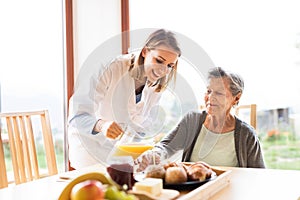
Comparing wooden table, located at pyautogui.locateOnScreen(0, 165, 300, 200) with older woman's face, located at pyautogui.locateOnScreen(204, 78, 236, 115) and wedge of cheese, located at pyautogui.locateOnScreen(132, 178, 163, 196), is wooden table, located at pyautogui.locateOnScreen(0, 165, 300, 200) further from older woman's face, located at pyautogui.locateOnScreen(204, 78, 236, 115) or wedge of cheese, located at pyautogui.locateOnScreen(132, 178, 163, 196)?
older woman's face, located at pyautogui.locateOnScreen(204, 78, 236, 115)

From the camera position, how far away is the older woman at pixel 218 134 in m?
2.24

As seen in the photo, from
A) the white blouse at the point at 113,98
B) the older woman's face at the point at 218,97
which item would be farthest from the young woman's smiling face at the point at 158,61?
the older woman's face at the point at 218,97

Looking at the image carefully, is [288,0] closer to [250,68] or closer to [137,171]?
[250,68]

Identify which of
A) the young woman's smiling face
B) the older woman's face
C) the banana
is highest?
the young woman's smiling face

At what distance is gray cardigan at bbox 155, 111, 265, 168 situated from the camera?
2230 millimetres

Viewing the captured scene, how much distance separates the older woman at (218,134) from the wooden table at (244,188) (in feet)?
0.98

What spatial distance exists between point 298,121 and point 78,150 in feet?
5.03

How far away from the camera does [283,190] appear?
162cm

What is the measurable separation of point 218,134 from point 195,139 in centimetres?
12

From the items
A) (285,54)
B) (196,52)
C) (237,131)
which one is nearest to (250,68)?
(285,54)

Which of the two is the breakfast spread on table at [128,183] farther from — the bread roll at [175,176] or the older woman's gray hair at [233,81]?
the older woman's gray hair at [233,81]

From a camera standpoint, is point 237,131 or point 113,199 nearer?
point 113,199

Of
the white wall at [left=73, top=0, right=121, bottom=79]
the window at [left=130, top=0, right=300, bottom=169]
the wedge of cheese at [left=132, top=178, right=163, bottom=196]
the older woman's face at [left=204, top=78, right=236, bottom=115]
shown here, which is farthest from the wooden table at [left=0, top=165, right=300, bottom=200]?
the white wall at [left=73, top=0, right=121, bottom=79]

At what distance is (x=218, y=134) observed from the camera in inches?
91.1
